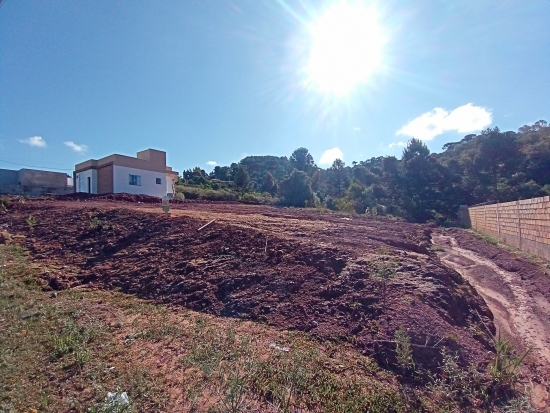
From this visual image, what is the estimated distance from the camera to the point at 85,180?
1778cm

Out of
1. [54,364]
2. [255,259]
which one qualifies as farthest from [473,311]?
[54,364]

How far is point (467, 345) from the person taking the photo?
2789mm

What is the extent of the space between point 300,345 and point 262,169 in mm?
55309

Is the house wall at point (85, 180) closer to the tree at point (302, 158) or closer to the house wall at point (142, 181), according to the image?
→ the house wall at point (142, 181)

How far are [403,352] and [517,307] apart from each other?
134 inches

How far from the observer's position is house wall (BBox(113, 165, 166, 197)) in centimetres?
1684

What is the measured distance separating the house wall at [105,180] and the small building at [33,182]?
531 centimetres

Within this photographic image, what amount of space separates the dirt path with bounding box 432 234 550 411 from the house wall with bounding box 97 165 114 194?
17.3 metres

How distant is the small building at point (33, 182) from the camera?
18644 millimetres

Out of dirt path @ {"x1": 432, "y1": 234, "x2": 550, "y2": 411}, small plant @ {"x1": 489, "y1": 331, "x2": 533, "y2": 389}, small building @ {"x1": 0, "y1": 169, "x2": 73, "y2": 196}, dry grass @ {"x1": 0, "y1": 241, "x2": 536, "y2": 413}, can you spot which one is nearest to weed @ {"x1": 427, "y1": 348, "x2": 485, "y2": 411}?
dry grass @ {"x1": 0, "y1": 241, "x2": 536, "y2": 413}

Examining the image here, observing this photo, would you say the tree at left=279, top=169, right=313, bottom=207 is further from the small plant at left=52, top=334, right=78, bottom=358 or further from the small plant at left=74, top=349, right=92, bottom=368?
the small plant at left=74, top=349, right=92, bottom=368

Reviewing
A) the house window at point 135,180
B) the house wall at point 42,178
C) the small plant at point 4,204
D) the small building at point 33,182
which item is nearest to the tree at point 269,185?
the house window at point 135,180

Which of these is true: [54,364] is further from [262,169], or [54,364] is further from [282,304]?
[262,169]

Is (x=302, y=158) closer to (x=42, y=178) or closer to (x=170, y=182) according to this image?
(x=170, y=182)
